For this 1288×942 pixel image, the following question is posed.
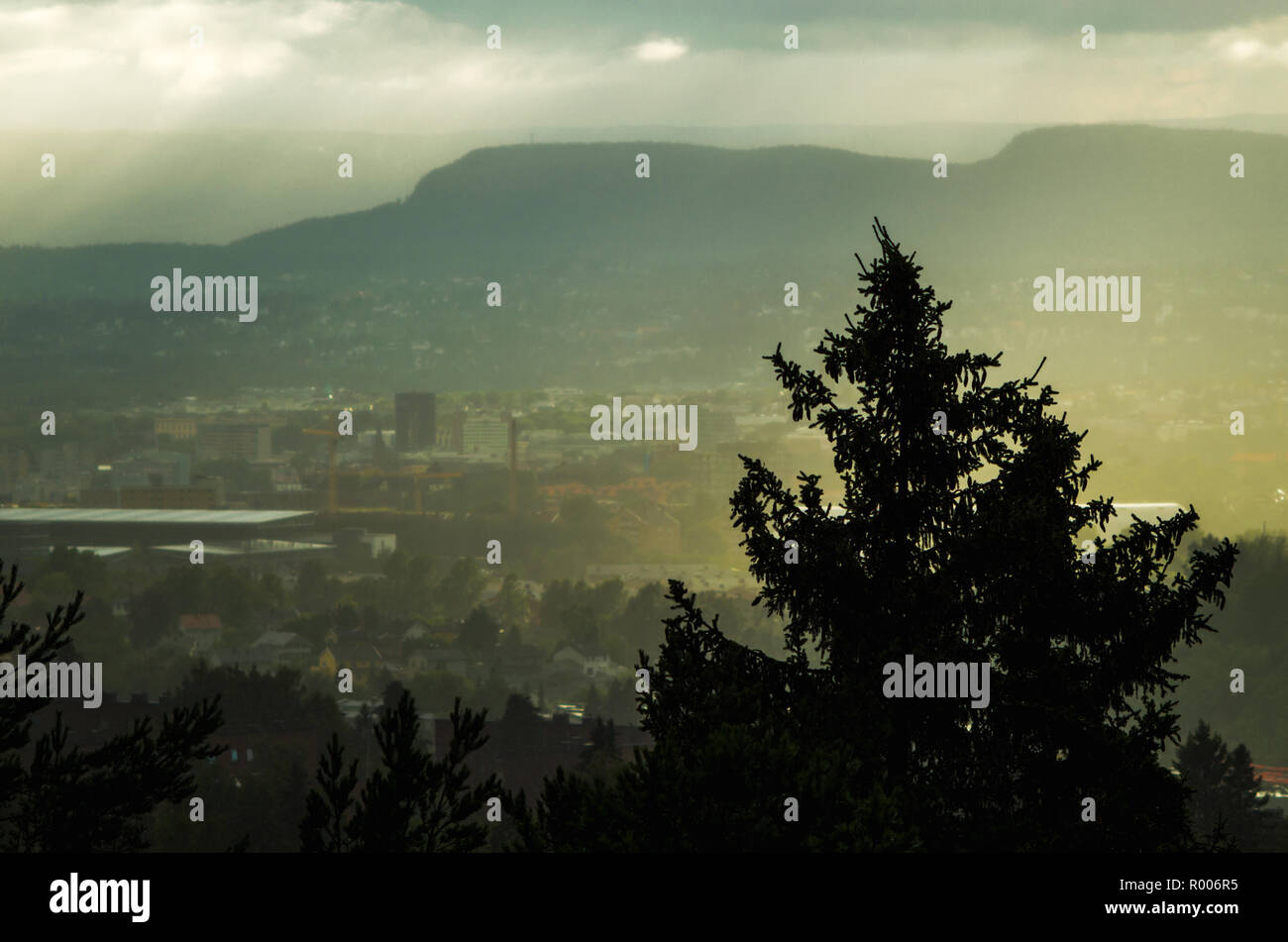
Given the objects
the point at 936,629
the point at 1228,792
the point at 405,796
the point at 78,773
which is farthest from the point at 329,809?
the point at 1228,792

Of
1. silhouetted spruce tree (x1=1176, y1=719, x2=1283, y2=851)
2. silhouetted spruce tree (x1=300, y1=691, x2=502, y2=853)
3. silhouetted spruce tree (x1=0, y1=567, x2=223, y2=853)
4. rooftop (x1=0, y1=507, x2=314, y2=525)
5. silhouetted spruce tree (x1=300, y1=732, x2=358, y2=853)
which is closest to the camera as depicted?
silhouetted spruce tree (x1=300, y1=732, x2=358, y2=853)

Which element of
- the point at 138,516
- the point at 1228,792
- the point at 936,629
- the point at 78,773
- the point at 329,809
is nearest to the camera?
the point at 936,629

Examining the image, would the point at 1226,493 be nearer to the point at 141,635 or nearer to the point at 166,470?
the point at 141,635

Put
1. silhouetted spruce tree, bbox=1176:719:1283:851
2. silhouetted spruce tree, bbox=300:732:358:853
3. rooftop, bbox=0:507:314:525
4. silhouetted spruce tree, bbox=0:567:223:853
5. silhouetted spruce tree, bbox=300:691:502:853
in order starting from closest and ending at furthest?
silhouetted spruce tree, bbox=300:732:358:853 < silhouetted spruce tree, bbox=300:691:502:853 < silhouetted spruce tree, bbox=0:567:223:853 < silhouetted spruce tree, bbox=1176:719:1283:851 < rooftop, bbox=0:507:314:525

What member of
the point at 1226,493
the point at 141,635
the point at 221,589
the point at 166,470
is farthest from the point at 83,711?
the point at 1226,493

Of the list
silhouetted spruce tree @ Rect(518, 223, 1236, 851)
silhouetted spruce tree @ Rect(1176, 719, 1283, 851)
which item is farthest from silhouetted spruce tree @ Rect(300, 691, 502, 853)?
silhouetted spruce tree @ Rect(1176, 719, 1283, 851)

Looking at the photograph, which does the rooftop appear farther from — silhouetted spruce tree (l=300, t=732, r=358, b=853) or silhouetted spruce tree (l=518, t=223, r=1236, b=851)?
silhouetted spruce tree (l=518, t=223, r=1236, b=851)

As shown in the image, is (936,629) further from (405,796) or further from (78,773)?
(78,773)
